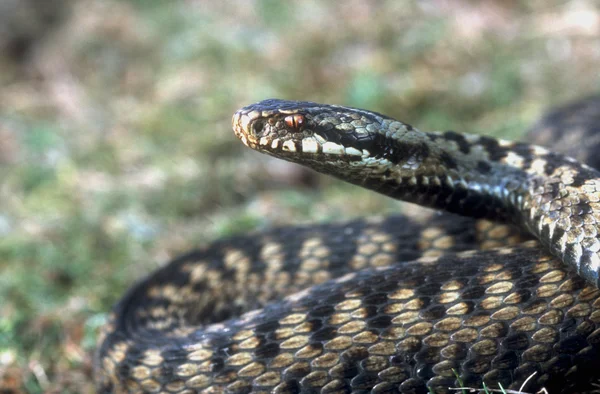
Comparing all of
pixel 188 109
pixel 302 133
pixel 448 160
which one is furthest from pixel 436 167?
pixel 188 109

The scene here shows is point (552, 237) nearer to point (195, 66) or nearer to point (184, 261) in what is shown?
point (184, 261)

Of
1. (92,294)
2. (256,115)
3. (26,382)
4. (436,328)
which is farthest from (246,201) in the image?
(436,328)

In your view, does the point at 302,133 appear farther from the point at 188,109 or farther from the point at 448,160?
the point at 188,109

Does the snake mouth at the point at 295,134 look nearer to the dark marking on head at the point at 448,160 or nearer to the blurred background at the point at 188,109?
the dark marking on head at the point at 448,160

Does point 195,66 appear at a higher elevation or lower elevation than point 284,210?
higher

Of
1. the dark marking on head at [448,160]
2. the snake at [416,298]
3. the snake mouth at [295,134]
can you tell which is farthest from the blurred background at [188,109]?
the dark marking on head at [448,160]

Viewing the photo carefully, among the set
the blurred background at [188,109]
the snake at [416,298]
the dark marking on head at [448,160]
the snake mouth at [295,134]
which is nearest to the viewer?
the snake at [416,298]

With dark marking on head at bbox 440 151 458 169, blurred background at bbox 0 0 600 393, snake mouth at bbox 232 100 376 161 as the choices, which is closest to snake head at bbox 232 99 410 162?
snake mouth at bbox 232 100 376 161
